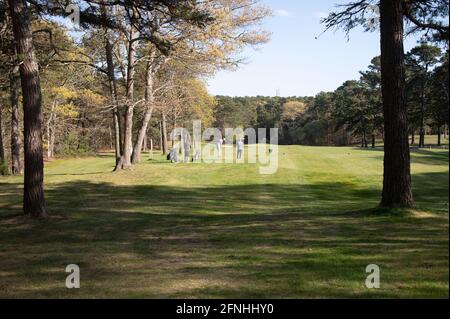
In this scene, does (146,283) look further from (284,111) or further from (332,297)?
(284,111)

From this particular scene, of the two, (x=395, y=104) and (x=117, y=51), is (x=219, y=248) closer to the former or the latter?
(x=395, y=104)

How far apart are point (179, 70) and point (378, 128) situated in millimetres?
39287

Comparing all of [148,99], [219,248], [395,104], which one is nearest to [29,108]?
[219,248]

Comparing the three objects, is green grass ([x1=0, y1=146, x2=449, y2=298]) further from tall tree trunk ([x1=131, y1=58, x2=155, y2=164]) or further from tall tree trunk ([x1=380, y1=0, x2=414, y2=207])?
tall tree trunk ([x1=131, y1=58, x2=155, y2=164])

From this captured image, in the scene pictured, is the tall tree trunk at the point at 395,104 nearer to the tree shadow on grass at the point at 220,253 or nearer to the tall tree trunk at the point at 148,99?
the tree shadow on grass at the point at 220,253

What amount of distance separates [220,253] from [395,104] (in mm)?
5182

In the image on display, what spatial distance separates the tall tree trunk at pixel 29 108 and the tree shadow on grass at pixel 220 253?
73 cm

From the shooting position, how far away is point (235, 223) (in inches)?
418

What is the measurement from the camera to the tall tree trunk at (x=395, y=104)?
32.5 ft

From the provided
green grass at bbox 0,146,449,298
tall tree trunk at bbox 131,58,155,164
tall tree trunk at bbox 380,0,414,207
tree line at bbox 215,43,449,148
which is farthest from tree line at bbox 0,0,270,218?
tree line at bbox 215,43,449,148

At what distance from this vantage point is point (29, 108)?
37.9 ft

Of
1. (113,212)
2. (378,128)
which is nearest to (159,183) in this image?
(113,212)

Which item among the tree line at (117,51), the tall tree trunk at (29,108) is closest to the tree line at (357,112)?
the tree line at (117,51)

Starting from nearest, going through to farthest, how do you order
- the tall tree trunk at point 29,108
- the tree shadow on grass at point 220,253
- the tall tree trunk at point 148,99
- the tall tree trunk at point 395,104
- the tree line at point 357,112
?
the tree shadow on grass at point 220,253, the tall tree trunk at point 395,104, the tall tree trunk at point 29,108, the tall tree trunk at point 148,99, the tree line at point 357,112
